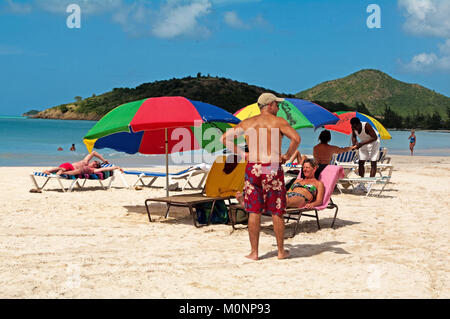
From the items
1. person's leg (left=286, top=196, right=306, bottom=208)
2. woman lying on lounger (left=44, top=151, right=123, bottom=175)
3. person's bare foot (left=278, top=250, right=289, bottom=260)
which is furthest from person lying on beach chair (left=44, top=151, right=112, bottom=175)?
person's bare foot (left=278, top=250, right=289, bottom=260)

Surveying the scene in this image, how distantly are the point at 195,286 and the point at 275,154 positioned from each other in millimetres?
1373

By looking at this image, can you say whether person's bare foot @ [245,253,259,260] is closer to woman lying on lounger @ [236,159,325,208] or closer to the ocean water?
woman lying on lounger @ [236,159,325,208]

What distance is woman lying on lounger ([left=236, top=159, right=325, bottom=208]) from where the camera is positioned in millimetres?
6398

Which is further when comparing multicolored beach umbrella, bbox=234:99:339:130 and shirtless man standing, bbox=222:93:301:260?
multicolored beach umbrella, bbox=234:99:339:130

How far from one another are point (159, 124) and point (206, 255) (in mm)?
2079

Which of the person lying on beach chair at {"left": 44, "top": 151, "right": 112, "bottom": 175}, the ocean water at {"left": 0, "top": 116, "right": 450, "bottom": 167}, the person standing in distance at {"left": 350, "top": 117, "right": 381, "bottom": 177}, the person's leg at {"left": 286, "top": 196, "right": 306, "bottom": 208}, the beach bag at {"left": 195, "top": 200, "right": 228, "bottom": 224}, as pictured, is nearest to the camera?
the person's leg at {"left": 286, "top": 196, "right": 306, "bottom": 208}

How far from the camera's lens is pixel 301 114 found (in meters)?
9.35

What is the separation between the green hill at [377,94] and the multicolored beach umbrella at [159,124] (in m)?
145

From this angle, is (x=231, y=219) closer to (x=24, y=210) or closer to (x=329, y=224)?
(x=329, y=224)

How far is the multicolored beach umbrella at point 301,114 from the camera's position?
917 cm

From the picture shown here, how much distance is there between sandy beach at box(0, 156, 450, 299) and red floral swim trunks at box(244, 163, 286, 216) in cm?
55

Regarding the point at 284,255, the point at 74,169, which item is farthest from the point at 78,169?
the point at 284,255

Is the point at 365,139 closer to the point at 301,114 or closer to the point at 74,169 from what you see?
the point at 301,114
